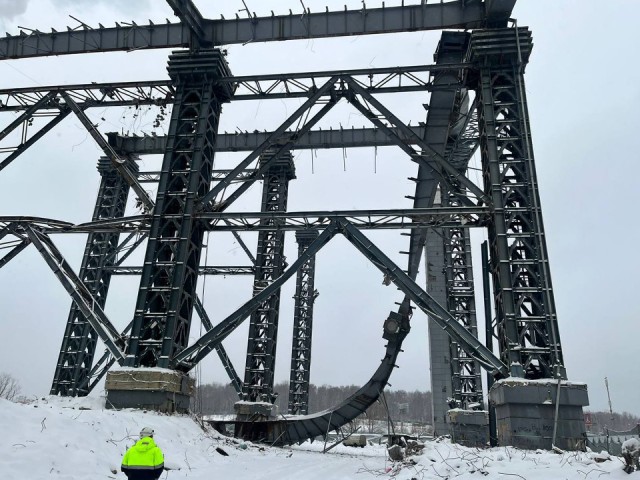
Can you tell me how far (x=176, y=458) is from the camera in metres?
10.6

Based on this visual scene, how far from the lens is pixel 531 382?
1277 centimetres

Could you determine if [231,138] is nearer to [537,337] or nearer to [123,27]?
[123,27]

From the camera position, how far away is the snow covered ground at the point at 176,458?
789 centimetres

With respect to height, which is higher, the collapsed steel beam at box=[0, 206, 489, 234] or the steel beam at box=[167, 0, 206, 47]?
the steel beam at box=[167, 0, 206, 47]

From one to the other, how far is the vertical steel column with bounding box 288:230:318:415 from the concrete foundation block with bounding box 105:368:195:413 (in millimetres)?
18797

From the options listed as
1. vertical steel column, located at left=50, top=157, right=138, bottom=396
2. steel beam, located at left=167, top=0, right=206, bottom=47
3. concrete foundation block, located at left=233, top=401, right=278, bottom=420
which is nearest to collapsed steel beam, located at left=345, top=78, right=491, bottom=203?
steel beam, located at left=167, top=0, right=206, bottom=47

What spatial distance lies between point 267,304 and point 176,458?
16.0 metres

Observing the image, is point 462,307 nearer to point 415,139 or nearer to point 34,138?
point 415,139

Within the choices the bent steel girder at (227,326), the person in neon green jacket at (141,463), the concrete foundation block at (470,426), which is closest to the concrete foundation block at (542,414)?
the bent steel girder at (227,326)

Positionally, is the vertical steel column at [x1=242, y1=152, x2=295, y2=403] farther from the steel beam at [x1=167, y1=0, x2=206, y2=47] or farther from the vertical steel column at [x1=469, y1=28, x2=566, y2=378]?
the vertical steel column at [x1=469, y1=28, x2=566, y2=378]

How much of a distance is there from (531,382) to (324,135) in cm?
1688

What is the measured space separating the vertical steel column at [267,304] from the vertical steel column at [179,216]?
6.81 meters

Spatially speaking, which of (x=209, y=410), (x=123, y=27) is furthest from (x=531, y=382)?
(x=209, y=410)

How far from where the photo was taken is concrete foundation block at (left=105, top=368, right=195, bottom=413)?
46.3 ft
